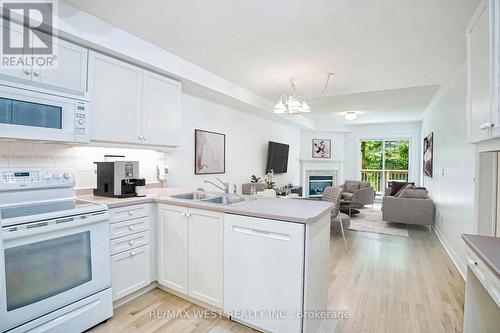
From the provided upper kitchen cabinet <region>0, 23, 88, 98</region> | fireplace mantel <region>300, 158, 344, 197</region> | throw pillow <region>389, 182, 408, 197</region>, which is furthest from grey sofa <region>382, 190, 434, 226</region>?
upper kitchen cabinet <region>0, 23, 88, 98</region>

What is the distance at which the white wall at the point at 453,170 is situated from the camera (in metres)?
2.93

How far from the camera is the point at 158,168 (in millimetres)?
3346

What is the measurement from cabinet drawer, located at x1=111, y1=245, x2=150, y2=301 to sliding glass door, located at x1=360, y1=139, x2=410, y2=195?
25.6ft

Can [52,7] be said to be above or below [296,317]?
above

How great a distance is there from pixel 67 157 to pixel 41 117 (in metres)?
0.62

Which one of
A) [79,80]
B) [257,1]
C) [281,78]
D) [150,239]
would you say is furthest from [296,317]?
[281,78]

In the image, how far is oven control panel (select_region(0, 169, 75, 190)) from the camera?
1.84 m

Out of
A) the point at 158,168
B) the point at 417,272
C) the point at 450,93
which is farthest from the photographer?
the point at 450,93

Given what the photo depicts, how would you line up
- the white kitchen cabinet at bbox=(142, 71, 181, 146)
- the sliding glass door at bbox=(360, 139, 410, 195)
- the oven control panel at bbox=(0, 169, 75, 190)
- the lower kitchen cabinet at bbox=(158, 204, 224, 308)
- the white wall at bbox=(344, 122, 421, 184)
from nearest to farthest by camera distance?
the oven control panel at bbox=(0, 169, 75, 190), the lower kitchen cabinet at bbox=(158, 204, 224, 308), the white kitchen cabinet at bbox=(142, 71, 181, 146), the white wall at bbox=(344, 122, 421, 184), the sliding glass door at bbox=(360, 139, 410, 195)

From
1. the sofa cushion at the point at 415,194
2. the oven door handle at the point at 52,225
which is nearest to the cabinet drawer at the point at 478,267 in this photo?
the oven door handle at the point at 52,225

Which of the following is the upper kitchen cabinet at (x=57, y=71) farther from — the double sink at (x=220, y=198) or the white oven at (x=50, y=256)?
the double sink at (x=220, y=198)

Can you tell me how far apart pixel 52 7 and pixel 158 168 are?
189 centimetres

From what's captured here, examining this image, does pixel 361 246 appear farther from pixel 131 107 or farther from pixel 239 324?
pixel 131 107

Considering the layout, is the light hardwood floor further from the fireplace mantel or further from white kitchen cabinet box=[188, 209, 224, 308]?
the fireplace mantel
